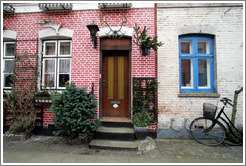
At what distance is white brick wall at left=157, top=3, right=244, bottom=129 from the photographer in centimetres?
449

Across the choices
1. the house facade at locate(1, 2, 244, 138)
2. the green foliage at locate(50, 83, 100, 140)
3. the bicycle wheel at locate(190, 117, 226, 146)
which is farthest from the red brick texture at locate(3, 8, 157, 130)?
the bicycle wheel at locate(190, 117, 226, 146)

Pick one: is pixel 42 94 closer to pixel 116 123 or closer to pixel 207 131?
pixel 116 123

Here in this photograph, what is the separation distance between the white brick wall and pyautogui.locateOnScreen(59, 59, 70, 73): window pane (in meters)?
3.26

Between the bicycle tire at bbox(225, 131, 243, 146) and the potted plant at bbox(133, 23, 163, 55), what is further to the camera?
the potted plant at bbox(133, 23, 163, 55)

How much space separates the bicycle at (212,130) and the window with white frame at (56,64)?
4604 mm

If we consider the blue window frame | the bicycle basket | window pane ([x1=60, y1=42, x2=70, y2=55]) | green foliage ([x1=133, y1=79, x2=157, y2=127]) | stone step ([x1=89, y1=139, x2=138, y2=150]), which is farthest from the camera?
window pane ([x1=60, y1=42, x2=70, y2=55])

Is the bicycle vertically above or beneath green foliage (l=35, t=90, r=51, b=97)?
beneath

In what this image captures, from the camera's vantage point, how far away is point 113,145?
144 inches

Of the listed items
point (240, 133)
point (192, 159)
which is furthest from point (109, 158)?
point (240, 133)

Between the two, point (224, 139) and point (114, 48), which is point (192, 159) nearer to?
point (224, 139)

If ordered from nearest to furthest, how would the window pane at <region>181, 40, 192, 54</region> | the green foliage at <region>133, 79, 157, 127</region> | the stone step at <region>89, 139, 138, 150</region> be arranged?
the stone step at <region>89, 139, 138, 150</region> → the green foliage at <region>133, 79, 157, 127</region> → the window pane at <region>181, 40, 192, 54</region>

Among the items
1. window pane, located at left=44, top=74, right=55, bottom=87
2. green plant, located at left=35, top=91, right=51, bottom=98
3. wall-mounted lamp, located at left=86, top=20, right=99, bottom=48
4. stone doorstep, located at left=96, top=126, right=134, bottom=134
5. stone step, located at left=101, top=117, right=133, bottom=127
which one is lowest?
stone doorstep, located at left=96, top=126, right=134, bottom=134

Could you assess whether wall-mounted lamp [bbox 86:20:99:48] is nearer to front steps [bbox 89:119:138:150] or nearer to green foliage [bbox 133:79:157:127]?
green foliage [bbox 133:79:157:127]

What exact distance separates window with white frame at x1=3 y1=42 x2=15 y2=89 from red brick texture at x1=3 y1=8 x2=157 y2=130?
1.57 feet
